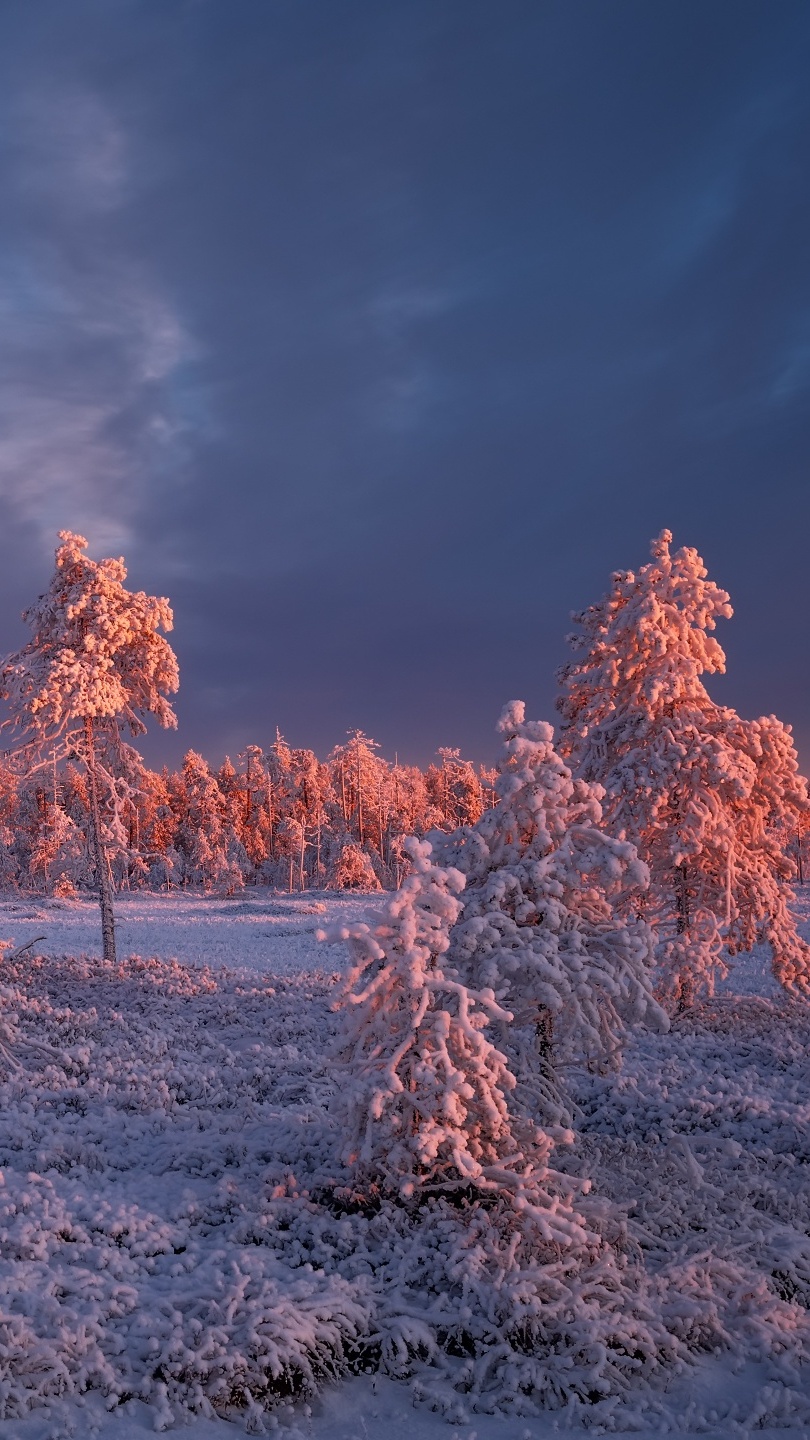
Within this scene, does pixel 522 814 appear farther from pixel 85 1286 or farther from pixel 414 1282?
pixel 85 1286

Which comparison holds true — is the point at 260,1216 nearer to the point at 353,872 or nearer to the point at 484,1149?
the point at 484,1149

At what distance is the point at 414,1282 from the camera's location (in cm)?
764

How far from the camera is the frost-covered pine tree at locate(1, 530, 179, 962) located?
24.2 meters

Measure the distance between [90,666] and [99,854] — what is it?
203 inches

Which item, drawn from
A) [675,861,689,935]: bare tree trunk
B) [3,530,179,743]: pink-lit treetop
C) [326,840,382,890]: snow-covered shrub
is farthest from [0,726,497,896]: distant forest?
[675,861,689,935]: bare tree trunk

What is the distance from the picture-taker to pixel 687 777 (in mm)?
18891

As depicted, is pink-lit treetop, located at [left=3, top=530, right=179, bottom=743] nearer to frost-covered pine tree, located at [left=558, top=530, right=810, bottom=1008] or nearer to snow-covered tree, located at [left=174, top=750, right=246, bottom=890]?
frost-covered pine tree, located at [left=558, top=530, right=810, bottom=1008]

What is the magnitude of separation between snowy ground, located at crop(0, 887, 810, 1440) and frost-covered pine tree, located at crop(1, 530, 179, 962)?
8099mm

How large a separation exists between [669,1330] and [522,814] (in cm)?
502

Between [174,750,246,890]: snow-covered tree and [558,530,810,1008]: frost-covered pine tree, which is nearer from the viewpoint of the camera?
[558,530,810,1008]: frost-covered pine tree

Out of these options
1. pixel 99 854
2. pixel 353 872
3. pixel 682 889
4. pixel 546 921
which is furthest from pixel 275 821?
pixel 546 921

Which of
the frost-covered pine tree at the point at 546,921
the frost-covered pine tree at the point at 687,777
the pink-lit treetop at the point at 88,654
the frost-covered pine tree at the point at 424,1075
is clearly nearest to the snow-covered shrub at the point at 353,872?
the pink-lit treetop at the point at 88,654

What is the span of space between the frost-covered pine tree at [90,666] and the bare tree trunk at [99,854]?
27 mm

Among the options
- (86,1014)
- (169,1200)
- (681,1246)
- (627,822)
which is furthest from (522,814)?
(86,1014)
